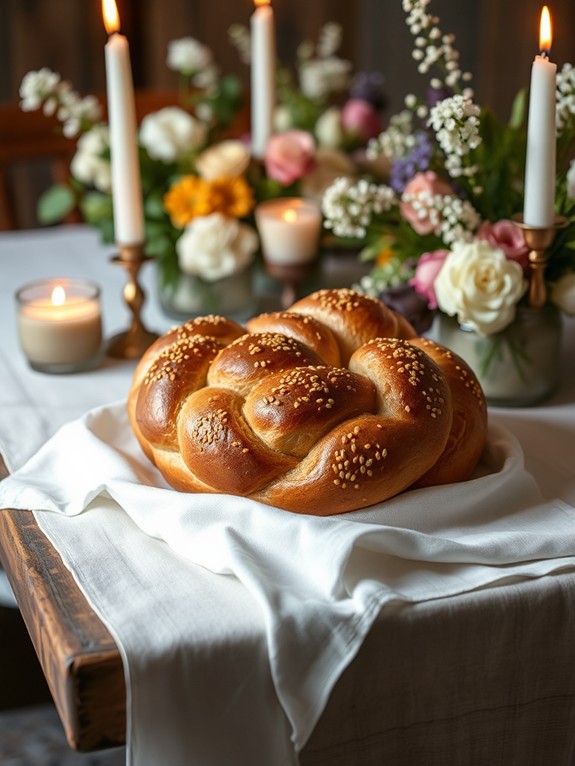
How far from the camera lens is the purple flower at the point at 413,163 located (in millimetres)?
1270

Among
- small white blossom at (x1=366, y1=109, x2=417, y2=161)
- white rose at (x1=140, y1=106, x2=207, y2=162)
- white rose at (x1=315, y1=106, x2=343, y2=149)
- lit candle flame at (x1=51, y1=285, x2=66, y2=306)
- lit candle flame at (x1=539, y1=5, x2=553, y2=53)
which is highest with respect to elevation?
lit candle flame at (x1=539, y1=5, x2=553, y2=53)

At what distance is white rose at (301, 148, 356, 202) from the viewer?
67.1 inches

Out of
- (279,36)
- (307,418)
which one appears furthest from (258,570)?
(279,36)

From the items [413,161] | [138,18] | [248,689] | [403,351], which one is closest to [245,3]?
[138,18]

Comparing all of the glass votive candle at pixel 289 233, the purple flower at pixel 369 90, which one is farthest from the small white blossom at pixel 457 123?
the purple flower at pixel 369 90

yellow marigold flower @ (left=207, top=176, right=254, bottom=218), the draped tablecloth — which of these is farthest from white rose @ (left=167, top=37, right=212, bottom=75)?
the draped tablecloth

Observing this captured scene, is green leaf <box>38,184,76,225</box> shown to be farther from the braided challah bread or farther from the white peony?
the braided challah bread

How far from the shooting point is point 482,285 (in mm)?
1128

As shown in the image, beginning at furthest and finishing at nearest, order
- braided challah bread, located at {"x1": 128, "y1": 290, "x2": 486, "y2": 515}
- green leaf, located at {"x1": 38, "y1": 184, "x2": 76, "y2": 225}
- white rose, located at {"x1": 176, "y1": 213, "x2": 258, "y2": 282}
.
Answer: green leaf, located at {"x1": 38, "y1": 184, "x2": 76, "y2": 225}, white rose, located at {"x1": 176, "y1": 213, "x2": 258, "y2": 282}, braided challah bread, located at {"x1": 128, "y1": 290, "x2": 486, "y2": 515}

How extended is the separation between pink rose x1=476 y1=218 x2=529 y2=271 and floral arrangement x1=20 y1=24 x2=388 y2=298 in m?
0.45

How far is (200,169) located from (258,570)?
37.3 inches

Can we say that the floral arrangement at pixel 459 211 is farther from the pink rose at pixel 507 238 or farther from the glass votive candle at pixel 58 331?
the glass votive candle at pixel 58 331

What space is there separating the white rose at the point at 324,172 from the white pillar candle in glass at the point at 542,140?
0.63m

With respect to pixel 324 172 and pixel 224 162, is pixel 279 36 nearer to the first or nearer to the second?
pixel 324 172
